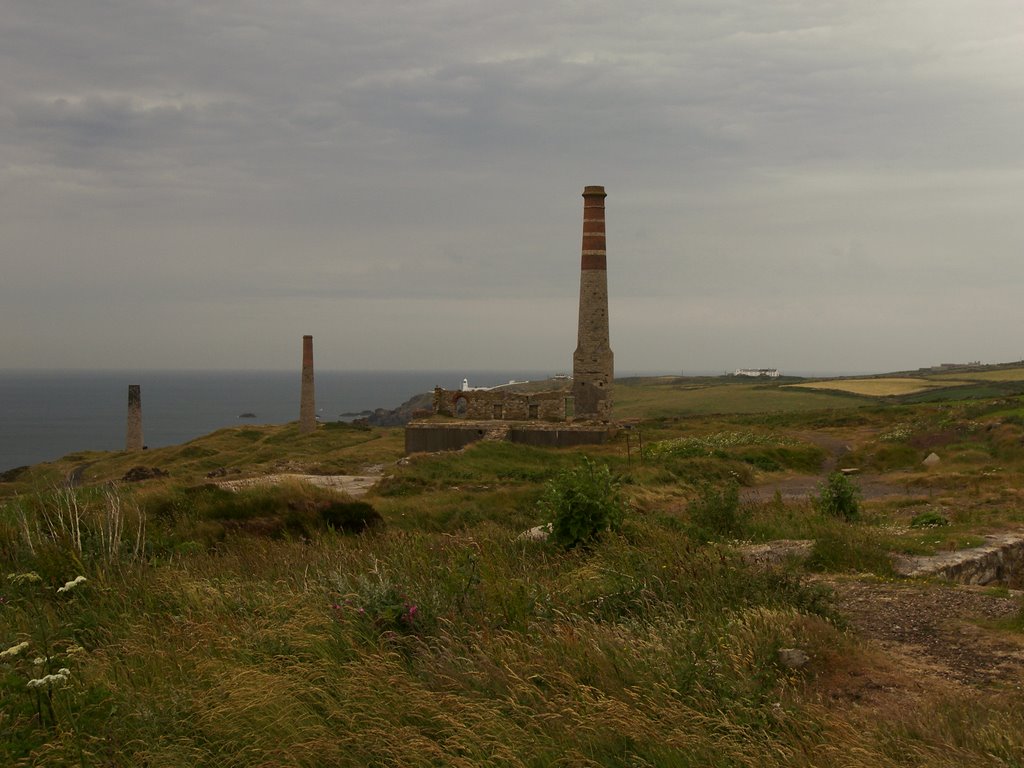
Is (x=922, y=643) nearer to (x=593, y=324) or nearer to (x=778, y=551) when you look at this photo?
(x=778, y=551)

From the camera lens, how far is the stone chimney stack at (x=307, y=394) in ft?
161

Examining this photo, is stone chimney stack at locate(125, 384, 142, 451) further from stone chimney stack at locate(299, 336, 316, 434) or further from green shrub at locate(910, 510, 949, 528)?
green shrub at locate(910, 510, 949, 528)

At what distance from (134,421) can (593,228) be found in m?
30.1

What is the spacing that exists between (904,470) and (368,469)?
16833mm

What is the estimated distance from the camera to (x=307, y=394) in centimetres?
5053

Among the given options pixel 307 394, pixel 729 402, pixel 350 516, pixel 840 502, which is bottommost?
pixel 729 402

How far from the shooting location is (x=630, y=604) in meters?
6.60

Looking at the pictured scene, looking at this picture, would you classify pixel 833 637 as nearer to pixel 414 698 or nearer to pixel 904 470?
pixel 414 698

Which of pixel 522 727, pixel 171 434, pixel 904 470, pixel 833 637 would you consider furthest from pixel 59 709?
pixel 171 434

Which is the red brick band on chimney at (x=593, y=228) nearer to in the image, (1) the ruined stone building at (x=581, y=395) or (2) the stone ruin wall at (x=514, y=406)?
(1) the ruined stone building at (x=581, y=395)

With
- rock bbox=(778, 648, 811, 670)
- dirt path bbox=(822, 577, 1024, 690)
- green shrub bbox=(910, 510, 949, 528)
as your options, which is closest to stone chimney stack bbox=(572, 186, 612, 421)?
green shrub bbox=(910, 510, 949, 528)

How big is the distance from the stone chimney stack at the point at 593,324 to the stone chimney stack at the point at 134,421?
2716cm

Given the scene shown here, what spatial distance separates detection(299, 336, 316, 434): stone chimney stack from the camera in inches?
1937

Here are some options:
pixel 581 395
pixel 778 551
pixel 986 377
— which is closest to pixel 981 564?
pixel 778 551
